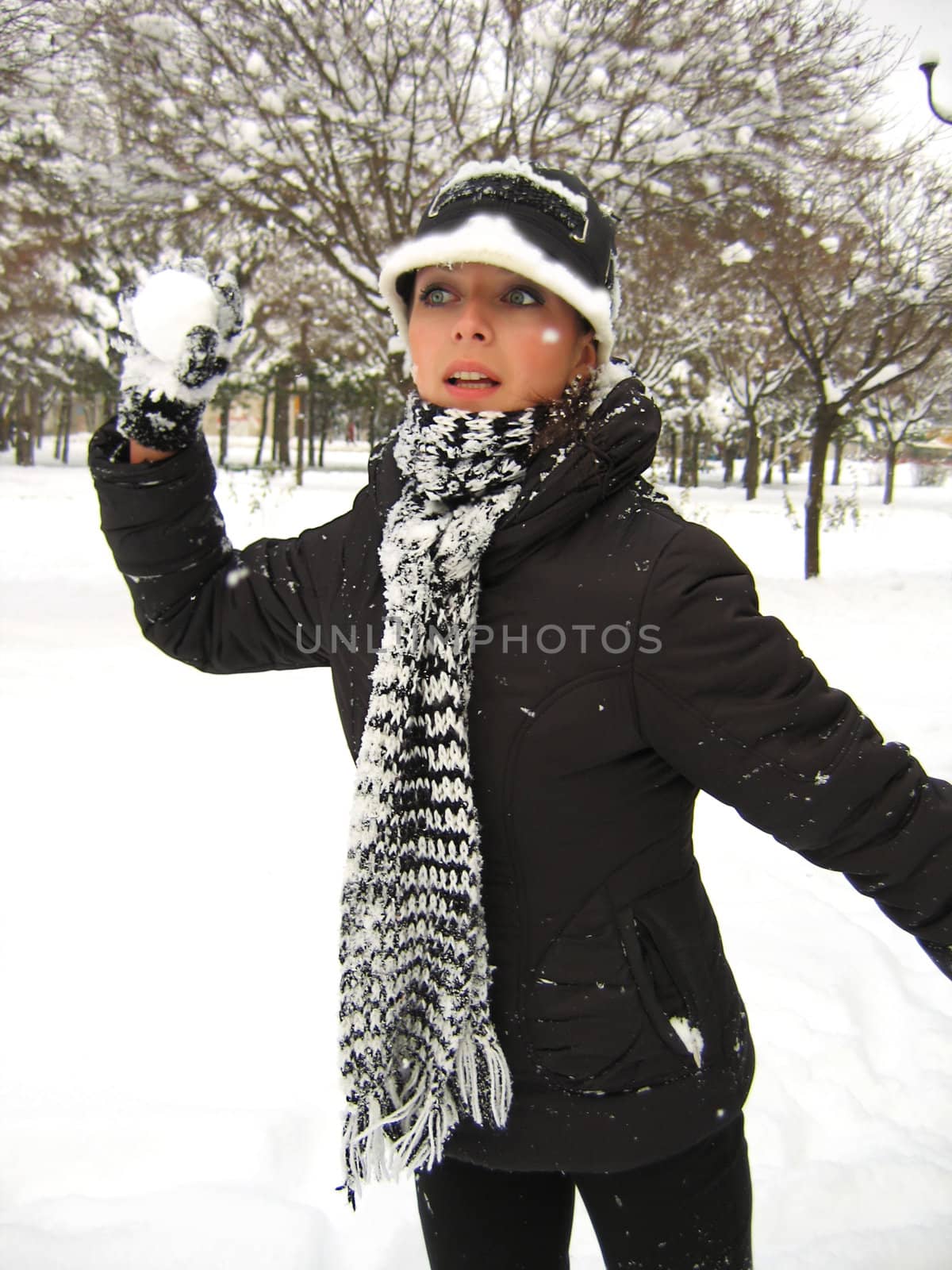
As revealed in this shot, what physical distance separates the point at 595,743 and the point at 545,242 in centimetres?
63

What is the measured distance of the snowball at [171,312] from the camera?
119cm

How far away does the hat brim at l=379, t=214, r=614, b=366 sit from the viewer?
1170 millimetres

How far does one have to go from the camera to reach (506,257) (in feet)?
3.83

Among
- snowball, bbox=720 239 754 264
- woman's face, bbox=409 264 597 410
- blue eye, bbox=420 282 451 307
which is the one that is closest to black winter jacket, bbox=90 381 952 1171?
woman's face, bbox=409 264 597 410

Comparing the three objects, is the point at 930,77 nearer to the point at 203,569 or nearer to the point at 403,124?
the point at 403,124

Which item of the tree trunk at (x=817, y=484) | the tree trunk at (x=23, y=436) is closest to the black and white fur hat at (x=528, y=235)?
the tree trunk at (x=817, y=484)

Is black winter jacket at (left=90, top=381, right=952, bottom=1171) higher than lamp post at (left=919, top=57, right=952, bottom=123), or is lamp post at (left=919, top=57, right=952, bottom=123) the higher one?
lamp post at (left=919, top=57, right=952, bottom=123)

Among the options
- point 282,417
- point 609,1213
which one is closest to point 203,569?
point 609,1213

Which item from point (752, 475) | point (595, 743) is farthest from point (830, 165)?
point (752, 475)

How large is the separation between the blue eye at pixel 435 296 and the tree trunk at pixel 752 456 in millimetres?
26153

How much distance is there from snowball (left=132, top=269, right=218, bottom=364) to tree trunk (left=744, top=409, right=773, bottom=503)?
86.3ft

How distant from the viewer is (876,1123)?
8.05 ft

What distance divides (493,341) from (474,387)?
0.06 meters

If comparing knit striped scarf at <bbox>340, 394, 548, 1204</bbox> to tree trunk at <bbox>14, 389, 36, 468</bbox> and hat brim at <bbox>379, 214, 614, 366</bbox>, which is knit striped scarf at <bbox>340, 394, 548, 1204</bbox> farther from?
tree trunk at <bbox>14, 389, 36, 468</bbox>
